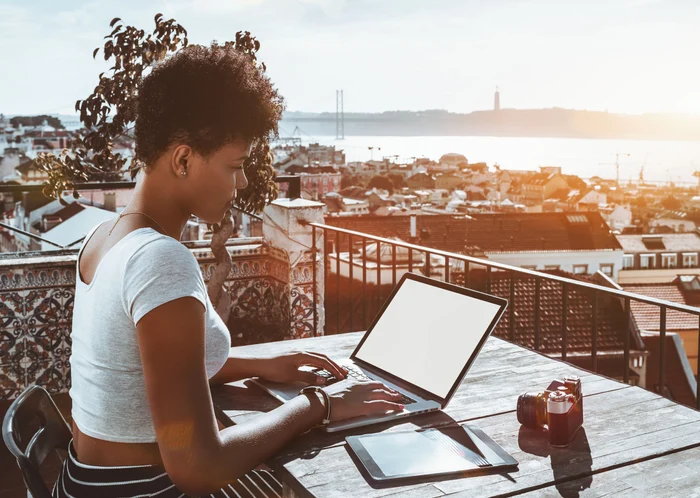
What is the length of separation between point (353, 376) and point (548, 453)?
0.51 metres

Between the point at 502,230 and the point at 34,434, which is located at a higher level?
the point at 34,434

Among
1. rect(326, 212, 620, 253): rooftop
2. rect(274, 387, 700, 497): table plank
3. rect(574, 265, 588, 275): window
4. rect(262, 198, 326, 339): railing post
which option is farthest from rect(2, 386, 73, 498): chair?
rect(574, 265, 588, 275): window

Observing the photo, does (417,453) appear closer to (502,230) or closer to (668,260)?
(502,230)

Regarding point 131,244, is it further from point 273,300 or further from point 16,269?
point 273,300

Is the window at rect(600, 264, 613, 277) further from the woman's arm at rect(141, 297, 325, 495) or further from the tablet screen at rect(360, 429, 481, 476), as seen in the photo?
the woman's arm at rect(141, 297, 325, 495)

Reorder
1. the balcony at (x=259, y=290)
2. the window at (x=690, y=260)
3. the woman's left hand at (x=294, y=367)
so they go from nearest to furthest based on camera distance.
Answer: the woman's left hand at (x=294, y=367)
the balcony at (x=259, y=290)
the window at (x=690, y=260)

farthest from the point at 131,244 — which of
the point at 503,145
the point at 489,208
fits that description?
the point at 503,145

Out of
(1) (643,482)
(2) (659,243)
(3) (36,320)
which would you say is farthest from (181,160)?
(2) (659,243)

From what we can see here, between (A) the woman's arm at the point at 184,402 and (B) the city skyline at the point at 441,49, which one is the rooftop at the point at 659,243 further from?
(A) the woman's arm at the point at 184,402

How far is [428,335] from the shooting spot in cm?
162

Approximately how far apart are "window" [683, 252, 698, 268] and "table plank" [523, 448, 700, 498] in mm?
43072

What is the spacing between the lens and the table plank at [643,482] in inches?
43.8

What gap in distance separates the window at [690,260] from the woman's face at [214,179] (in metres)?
43.3

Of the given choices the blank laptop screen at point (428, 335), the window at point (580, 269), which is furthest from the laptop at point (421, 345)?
the window at point (580, 269)
